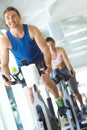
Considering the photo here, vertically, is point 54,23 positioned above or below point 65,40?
above

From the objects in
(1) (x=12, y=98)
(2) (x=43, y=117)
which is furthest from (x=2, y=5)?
(2) (x=43, y=117)

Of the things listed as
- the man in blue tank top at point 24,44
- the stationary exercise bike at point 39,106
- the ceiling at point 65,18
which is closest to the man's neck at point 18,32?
the man in blue tank top at point 24,44

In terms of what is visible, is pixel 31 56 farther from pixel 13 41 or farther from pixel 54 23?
pixel 54 23

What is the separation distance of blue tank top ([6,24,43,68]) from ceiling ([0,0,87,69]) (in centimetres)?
193

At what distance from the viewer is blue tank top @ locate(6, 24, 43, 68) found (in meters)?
2.30

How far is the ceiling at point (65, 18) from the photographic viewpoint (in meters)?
4.85

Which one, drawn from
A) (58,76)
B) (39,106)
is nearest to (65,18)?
(58,76)

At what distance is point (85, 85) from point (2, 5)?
9.00 feet

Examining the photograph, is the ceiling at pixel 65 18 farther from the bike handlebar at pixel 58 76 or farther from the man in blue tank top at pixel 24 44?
the man in blue tank top at pixel 24 44

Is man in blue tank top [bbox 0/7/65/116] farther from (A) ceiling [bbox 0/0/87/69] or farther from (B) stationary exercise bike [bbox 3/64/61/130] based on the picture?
(A) ceiling [bbox 0/0/87/69]

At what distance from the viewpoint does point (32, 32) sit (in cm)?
229

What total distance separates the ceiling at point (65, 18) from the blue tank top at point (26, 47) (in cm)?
193

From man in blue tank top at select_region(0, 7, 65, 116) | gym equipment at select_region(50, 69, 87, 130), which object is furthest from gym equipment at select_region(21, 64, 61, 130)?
gym equipment at select_region(50, 69, 87, 130)

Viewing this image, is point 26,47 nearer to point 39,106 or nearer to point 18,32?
point 18,32
